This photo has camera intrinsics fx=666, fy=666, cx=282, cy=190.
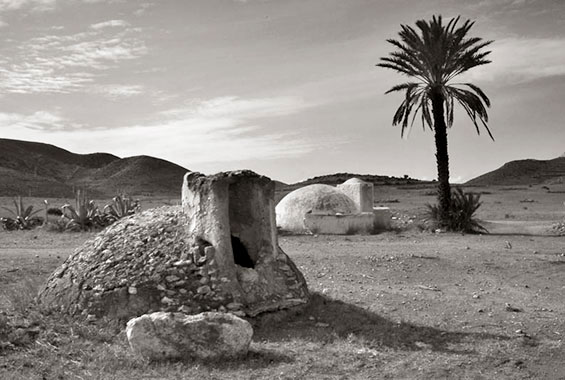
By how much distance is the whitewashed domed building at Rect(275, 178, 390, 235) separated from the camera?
1773 cm

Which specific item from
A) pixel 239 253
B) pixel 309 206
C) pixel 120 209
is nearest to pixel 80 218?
pixel 120 209

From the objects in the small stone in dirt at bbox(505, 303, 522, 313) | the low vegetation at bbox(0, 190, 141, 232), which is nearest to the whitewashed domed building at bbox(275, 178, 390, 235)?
the low vegetation at bbox(0, 190, 141, 232)

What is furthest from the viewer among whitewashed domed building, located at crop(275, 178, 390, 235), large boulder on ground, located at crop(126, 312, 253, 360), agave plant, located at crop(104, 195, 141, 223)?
agave plant, located at crop(104, 195, 141, 223)

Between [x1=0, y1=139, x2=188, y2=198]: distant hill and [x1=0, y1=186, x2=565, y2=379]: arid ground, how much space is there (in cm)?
4194

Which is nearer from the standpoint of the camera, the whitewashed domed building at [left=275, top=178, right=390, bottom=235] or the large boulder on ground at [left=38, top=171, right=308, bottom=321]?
the large boulder on ground at [left=38, top=171, right=308, bottom=321]

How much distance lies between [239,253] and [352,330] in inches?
73.2

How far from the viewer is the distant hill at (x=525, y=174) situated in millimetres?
55312

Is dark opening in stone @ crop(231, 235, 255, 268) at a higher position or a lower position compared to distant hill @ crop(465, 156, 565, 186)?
lower

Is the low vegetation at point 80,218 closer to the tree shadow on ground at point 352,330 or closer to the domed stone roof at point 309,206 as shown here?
the domed stone roof at point 309,206

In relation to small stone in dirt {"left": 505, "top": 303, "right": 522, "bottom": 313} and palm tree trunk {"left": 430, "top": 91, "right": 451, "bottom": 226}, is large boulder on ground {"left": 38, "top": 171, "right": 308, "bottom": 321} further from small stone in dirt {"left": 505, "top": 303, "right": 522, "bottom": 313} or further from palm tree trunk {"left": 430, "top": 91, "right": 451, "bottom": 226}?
palm tree trunk {"left": 430, "top": 91, "right": 451, "bottom": 226}

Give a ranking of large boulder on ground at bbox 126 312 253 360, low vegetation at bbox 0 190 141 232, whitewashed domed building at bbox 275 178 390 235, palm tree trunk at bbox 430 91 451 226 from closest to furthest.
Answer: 1. large boulder on ground at bbox 126 312 253 360
2. whitewashed domed building at bbox 275 178 390 235
3. low vegetation at bbox 0 190 141 232
4. palm tree trunk at bbox 430 91 451 226

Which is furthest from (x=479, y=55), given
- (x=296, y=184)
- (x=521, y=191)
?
(x=296, y=184)

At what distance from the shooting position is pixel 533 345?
6.86 meters

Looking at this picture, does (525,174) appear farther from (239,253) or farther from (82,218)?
(239,253)
